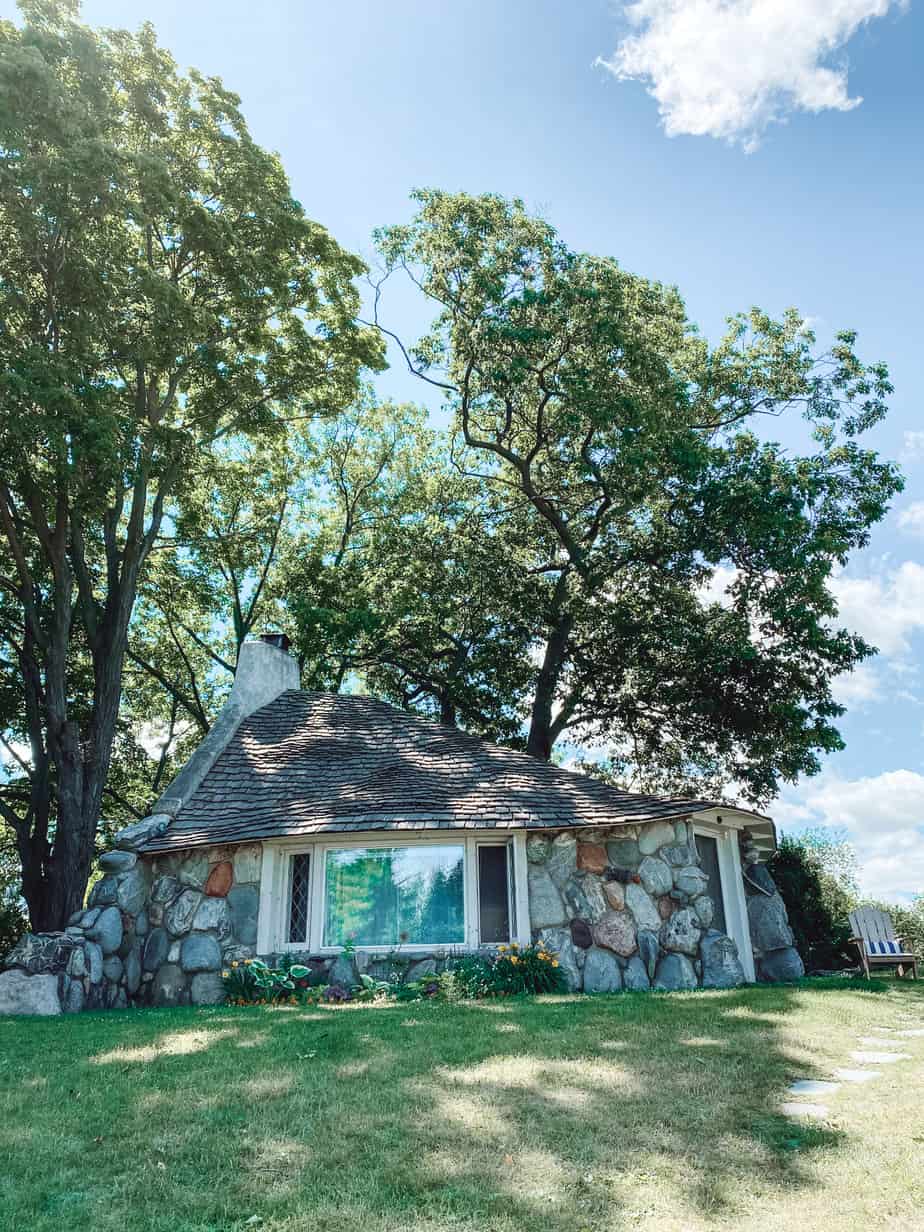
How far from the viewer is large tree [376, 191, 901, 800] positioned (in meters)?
17.1

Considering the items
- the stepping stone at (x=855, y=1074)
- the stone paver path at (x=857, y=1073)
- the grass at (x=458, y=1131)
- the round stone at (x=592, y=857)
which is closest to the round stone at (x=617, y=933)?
the round stone at (x=592, y=857)

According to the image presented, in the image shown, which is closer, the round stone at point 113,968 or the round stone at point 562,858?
the round stone at point 113,968

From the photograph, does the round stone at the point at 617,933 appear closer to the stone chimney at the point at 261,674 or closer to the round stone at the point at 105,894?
the round stone at the point at 105,894

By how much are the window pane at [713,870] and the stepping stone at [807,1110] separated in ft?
25.4

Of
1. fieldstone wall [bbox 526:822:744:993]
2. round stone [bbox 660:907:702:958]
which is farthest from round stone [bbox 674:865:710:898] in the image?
round stone [bbox 660:907:702:958]

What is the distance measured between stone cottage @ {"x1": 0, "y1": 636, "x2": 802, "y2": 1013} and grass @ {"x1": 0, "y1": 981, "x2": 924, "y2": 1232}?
3526 mm

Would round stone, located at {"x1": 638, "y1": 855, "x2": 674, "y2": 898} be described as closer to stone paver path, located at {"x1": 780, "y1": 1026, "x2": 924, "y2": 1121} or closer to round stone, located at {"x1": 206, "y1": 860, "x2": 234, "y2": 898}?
stone paver path, located at {"x1": 780, "y1": 1026, "x2": 924, "y2": 1121}

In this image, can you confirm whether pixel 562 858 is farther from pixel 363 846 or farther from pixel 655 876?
pixel 363 846

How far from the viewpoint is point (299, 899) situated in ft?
38.8

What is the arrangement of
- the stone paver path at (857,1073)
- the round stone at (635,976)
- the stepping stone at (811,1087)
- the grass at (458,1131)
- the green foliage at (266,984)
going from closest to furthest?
the grass at (458,1131), the stone paver path at (857,1073), the stepping stone at (811,1087), the green foliage at (266,984), the round stone at (635,976)

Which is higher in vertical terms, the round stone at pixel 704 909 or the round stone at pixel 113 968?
the round stone at pixel 704 909

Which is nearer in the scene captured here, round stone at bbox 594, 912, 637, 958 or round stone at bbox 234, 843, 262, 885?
round stone at bbox 594, 912, 637, 958

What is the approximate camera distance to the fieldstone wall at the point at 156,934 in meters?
10.7

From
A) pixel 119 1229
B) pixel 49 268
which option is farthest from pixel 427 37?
pixel 119 1229
